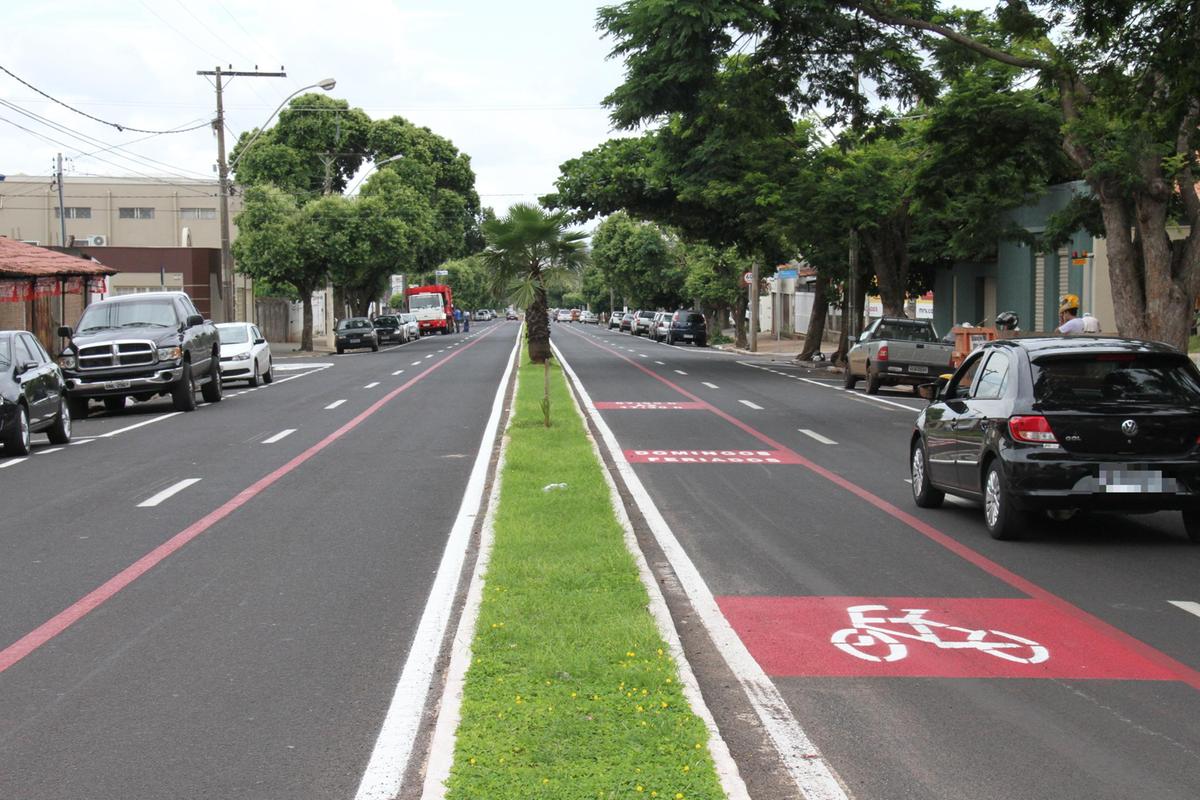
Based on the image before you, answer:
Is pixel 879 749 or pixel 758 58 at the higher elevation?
pixel 758 58

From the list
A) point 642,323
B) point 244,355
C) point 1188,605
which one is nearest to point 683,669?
point 1188,605

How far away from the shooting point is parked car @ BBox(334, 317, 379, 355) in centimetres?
5934

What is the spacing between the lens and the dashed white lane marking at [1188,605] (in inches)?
331

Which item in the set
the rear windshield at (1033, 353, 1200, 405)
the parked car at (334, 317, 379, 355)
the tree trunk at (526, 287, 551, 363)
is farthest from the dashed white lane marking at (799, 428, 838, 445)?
the parked car at (334, 317, 379, 355)

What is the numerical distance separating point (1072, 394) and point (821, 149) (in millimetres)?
29195

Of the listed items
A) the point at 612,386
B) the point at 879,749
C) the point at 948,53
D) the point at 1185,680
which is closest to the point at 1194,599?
the point at 1185,680

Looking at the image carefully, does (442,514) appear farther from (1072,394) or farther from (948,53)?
(948,53)

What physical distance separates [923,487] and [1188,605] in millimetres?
4300

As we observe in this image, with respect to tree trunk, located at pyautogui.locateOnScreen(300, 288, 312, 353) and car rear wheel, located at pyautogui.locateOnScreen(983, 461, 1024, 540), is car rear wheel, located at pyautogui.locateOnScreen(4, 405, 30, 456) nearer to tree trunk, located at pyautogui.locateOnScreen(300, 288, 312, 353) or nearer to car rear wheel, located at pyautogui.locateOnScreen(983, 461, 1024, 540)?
car rear wheel, located at pyautogui.locateOnScreen(983, 461, 1024, 540)

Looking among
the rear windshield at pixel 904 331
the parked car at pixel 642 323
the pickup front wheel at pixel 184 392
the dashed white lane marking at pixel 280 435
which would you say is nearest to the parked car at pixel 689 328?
the parked car at pixel 642 323

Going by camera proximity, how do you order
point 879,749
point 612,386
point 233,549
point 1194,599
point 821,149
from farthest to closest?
point 821,149
point 612,386
point 233,549
point 1194,599
point 879,749

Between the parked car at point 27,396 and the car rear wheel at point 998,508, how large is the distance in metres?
12.4

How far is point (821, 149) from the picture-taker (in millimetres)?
39062

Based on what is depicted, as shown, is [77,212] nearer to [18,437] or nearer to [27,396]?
[27,396]
